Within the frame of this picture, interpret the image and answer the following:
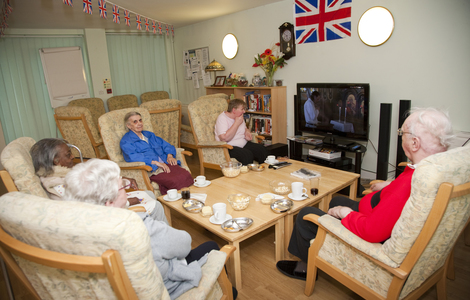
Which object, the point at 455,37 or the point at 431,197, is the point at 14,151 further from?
the point at 455,37

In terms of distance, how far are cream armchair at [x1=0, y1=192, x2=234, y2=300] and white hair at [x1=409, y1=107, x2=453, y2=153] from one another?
4.30 feet

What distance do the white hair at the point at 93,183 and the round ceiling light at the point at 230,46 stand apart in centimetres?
424

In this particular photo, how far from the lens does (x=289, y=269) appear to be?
2.07m

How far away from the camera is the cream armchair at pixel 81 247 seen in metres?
0.83

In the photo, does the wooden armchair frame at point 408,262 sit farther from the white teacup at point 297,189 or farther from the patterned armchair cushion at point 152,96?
the patterned armchair cushion at point 152,96

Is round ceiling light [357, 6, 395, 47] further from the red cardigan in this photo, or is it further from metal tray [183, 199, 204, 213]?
metal tray [183, 199, 204, 213]

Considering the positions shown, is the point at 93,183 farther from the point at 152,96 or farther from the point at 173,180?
the point at 152,96

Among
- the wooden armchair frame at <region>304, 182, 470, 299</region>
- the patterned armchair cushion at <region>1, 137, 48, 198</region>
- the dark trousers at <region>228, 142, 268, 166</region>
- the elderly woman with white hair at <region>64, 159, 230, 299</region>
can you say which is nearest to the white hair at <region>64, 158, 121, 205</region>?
the elderly woman with white hair at <region>64, 159, 230, 299</region>

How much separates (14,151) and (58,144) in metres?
0.33

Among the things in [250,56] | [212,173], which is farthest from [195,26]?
[212,173]

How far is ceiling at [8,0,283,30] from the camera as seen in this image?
3861 millimetres

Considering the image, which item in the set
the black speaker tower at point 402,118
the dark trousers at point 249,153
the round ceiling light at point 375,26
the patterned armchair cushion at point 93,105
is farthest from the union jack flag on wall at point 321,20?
the patterned armchair cushion at point 93,105

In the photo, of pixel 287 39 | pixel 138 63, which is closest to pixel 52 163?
pixel 287 39

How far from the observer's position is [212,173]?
4.26 m
